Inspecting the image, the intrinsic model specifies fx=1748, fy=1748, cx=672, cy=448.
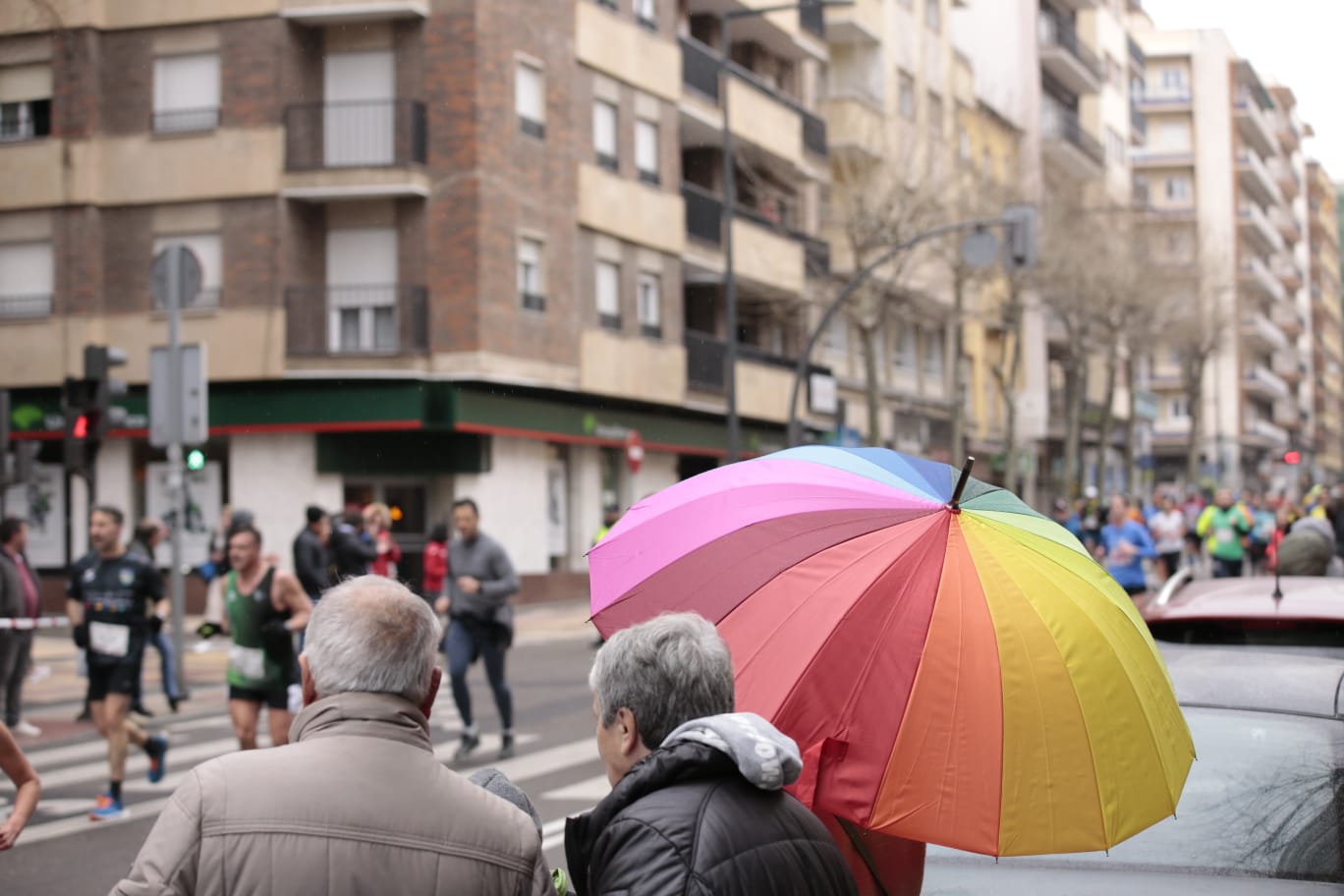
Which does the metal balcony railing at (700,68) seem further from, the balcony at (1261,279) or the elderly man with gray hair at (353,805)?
the balcony at (1261,279)

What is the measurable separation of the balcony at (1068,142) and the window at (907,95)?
12.8m

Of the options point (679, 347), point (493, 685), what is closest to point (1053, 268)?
point (679, 347)

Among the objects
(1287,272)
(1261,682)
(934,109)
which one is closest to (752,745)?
(1261,682)

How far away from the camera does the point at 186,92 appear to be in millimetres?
31078

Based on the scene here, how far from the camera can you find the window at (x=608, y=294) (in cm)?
3434

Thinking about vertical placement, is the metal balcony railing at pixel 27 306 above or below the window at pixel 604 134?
below

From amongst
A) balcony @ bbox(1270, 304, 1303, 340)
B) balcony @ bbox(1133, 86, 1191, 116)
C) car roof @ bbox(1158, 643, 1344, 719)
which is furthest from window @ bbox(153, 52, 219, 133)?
balcony @ bbox(1270, 304, 1303, 340)

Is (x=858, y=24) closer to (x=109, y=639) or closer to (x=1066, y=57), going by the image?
(x=1066, y=57)

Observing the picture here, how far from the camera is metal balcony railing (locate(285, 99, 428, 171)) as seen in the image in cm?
3059

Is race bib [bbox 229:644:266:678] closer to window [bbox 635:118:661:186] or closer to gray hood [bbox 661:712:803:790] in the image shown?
gray hood [bbox 661:712:803:790]

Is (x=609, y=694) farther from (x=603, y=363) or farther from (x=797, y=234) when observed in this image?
(x=797, y=234)

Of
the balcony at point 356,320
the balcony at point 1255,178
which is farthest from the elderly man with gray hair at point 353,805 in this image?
the balcony at point 1255,178

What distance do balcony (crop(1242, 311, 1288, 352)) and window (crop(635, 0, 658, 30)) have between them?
6123 cm

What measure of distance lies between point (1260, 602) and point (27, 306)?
93.9 ft
